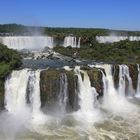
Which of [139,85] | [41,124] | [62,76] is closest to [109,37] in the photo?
[139,85]

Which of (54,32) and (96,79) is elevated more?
(54,32)

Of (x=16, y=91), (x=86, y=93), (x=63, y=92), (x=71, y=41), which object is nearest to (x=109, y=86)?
(x=86, y=93)

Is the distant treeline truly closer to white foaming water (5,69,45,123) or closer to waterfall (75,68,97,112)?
waterfall (75,68,97,112)

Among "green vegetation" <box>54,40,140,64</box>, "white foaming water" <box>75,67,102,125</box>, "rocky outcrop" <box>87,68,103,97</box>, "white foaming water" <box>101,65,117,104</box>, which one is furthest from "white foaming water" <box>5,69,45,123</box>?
"green vegetation" <box>54,40,140,64</box>

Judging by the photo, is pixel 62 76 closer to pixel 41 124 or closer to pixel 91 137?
pixel 41 124

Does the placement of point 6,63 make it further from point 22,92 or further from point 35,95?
point 35,95

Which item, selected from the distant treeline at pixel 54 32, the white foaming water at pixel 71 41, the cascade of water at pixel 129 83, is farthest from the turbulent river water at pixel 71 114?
the distant treeline at pixel 54 32
